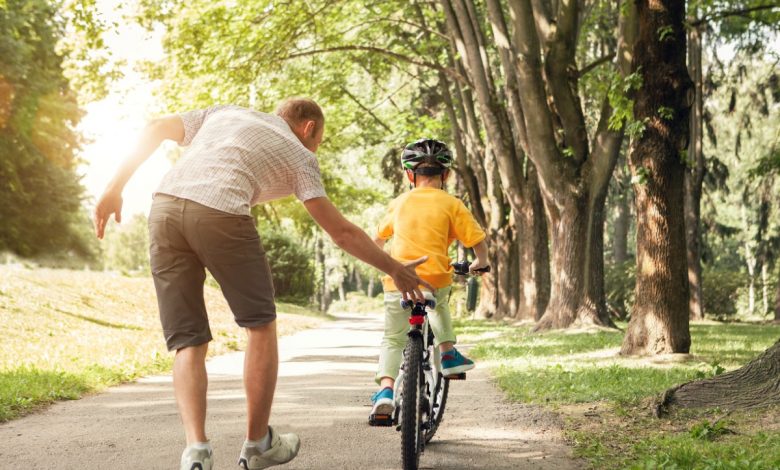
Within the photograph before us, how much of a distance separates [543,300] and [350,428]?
14.7m

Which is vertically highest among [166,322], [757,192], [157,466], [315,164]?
[757,192]

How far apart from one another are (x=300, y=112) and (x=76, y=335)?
10.7 meters

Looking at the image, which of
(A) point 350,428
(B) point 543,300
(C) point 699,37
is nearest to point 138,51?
(B) point 543,300

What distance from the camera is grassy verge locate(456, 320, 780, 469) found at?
4770 millimetres

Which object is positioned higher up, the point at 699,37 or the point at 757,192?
the point at 699,37

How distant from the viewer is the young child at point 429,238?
5.07 metres

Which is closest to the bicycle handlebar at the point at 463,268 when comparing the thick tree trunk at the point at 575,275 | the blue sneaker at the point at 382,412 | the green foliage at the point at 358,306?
the blue sneaker at the point at 382,412

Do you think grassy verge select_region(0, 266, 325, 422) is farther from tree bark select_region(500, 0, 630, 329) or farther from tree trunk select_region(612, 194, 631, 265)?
tree trunk select_region(612, 194, 631, 265)

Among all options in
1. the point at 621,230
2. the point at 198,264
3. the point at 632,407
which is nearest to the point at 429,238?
the point at 198,264

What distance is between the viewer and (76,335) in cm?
1380

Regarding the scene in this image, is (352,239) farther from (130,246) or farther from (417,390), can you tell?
(130,246)

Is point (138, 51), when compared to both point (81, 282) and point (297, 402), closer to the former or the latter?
point (81, 282)

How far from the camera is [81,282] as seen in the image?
69.6ft

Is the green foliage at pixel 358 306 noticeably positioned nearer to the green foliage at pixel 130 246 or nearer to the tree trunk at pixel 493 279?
the green foliage at pixel 130 246
